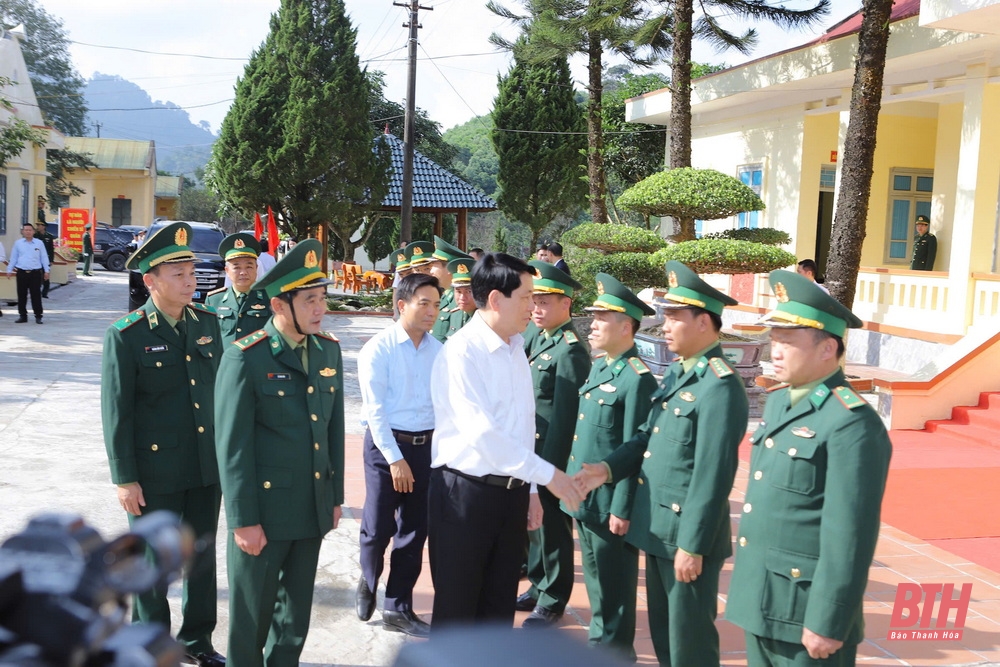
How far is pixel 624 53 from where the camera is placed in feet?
69.8

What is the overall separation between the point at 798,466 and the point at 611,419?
135cm

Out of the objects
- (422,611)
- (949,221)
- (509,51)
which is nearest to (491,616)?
(422,611)

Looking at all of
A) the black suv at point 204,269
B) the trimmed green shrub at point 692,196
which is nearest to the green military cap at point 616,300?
the trimmed green shrub at point 692,196

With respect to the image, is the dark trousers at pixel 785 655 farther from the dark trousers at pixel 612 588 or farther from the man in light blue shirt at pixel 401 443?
the man in light blue shirt at pixel 401 443

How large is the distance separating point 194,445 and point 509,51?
22.6 meters

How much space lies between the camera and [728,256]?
424 inches

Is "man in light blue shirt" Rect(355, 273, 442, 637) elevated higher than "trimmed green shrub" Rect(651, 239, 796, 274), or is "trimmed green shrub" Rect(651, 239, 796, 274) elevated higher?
"trimmed green shrub" Rect(651, 239, 796, 274)

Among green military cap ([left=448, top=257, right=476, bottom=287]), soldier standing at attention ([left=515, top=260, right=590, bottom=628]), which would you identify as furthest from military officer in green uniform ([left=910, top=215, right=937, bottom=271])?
soldier standing at attention ([left=515, top=260, right=590, bottom=628])

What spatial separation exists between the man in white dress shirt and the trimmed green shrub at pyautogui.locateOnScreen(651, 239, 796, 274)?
752cm

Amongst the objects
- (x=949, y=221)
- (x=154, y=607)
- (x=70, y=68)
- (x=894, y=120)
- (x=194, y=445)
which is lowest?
(x=154, y=607)

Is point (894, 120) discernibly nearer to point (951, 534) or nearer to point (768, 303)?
point (768, 303)

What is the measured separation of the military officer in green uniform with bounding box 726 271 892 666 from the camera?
2770 mm

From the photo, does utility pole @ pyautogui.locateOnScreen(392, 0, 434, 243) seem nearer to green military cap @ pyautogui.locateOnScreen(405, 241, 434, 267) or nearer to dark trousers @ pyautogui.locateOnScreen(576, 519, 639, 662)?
green military cap @ pyautogui.locateOnScreen(405, 241, 434, 267)

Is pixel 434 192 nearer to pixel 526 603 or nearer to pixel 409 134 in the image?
pixel 409 134
